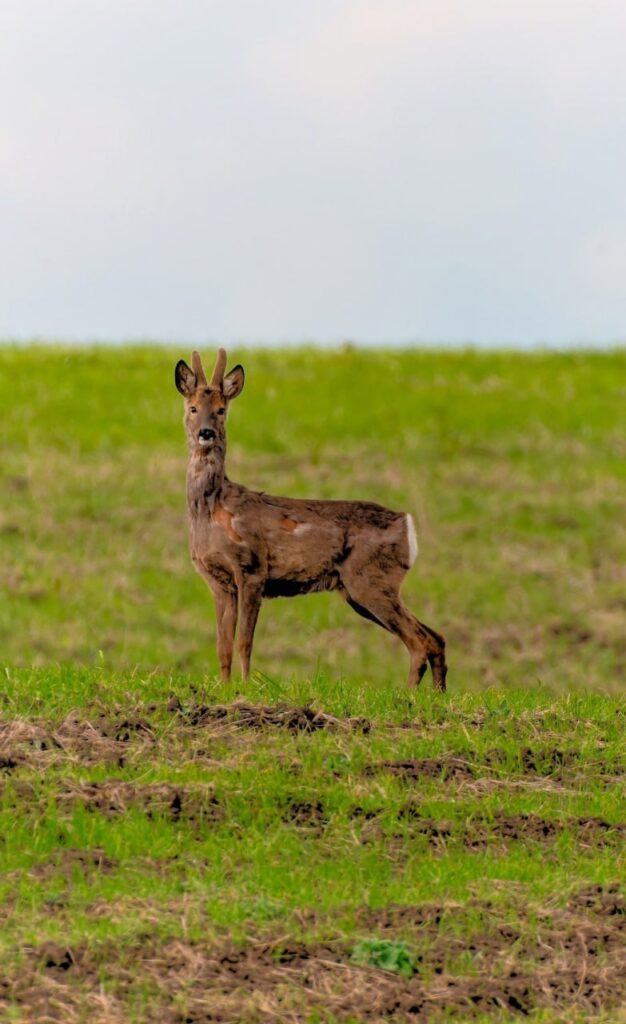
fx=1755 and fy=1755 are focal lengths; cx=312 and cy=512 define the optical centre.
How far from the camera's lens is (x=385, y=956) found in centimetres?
838

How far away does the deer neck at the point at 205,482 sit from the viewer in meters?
12.6

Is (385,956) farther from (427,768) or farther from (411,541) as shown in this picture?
(411,541)

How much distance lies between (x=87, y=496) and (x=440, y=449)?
5.94m

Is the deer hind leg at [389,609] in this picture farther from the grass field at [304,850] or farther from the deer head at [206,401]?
the deer head at [206,401]

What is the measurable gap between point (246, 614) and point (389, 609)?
3.70 feet

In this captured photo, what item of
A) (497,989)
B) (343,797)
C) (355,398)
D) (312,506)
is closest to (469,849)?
(343,797)

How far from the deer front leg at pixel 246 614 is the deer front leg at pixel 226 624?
0.10 m

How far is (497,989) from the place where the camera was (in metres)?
8.28

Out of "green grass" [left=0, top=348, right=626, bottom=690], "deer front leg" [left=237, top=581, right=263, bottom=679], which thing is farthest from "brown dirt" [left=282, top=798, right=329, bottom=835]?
"green grass" [left=0, top=348, right=626, bottom=690]

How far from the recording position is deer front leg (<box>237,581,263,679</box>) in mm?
12227

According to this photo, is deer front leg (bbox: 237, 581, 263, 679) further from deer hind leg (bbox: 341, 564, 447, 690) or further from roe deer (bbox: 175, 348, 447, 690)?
deer hind leg (bbox: 341, 564, 447, 690)

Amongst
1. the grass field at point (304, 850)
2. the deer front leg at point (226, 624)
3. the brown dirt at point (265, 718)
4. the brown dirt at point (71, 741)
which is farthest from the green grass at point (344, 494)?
the brown dirt at point (71, 741)

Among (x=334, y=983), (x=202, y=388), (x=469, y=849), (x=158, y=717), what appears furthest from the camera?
(x=202, y=388)

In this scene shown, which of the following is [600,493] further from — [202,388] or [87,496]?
[202,388]
